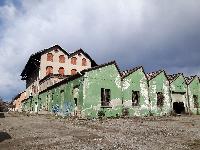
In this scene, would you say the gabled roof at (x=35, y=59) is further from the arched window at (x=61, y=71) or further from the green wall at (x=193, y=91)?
the green wall at (x=193, y=91)

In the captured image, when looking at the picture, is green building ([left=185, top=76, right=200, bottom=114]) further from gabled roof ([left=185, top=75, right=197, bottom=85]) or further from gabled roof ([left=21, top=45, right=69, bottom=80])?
gabled roof ([left=21, top=45, right=69, bottom=80])

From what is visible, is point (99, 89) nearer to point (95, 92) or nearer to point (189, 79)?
point (95, 92)

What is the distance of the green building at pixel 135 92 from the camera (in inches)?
1182

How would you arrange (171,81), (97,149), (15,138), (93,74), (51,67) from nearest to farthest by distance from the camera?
(97,149) < (15,138) < (93,74) < (171,81) < (51,67)

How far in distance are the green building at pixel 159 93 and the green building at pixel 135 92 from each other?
0.90 metres

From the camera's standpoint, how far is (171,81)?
3459 cm

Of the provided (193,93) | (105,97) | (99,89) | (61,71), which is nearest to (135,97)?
(105,97)

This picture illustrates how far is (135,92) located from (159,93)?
3778 millimetres

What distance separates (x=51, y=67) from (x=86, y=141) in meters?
36.3

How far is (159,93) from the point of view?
33.2 meters

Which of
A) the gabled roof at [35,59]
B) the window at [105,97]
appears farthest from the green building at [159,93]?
the gabled roof at [35,59]

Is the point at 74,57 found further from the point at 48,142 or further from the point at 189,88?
the point at 48,142

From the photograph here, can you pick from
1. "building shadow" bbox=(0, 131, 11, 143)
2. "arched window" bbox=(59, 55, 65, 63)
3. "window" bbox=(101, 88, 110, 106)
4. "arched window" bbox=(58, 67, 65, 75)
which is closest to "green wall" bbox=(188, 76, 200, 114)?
"window" bbox=(101, 88, 110, 106)

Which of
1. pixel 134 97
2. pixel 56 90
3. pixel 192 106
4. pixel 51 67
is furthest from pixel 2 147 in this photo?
pixel 51 67
